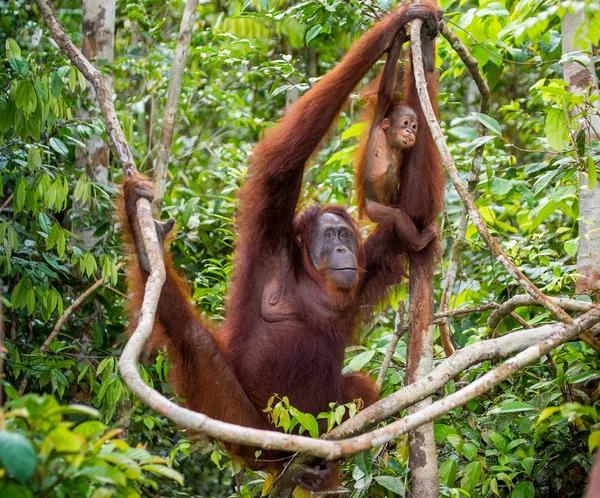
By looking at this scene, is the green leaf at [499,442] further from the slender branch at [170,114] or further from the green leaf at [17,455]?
the slender branch at [170,114]

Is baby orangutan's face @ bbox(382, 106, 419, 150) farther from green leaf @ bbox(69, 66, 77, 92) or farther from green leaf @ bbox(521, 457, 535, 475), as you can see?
green leaf @ bbox(521, 457, 535, 475)

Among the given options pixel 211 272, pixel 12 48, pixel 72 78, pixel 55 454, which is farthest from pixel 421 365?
pixel 12 48

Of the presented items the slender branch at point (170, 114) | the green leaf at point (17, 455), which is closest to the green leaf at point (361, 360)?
the slender branch at point (170, 114)

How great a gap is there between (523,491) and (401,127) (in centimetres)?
195

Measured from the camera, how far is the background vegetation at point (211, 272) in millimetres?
2764

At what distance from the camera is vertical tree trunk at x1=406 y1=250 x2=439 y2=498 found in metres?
3.23

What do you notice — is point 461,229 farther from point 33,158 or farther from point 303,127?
point 33,158

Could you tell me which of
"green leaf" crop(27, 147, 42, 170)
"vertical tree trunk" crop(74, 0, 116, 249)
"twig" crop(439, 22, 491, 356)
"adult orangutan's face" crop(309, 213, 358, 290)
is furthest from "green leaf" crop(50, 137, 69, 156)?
"twig" crop(439, 22, 491, 356)

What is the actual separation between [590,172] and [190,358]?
202cm

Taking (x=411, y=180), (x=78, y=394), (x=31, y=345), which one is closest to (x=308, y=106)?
(x=411, y=180)

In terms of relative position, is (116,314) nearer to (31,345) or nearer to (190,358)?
(31,345)

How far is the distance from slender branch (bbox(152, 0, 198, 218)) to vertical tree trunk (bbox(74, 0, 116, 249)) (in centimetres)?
67

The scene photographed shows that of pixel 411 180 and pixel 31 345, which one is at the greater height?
pixel 411 180

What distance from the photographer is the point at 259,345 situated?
408 centimetres
